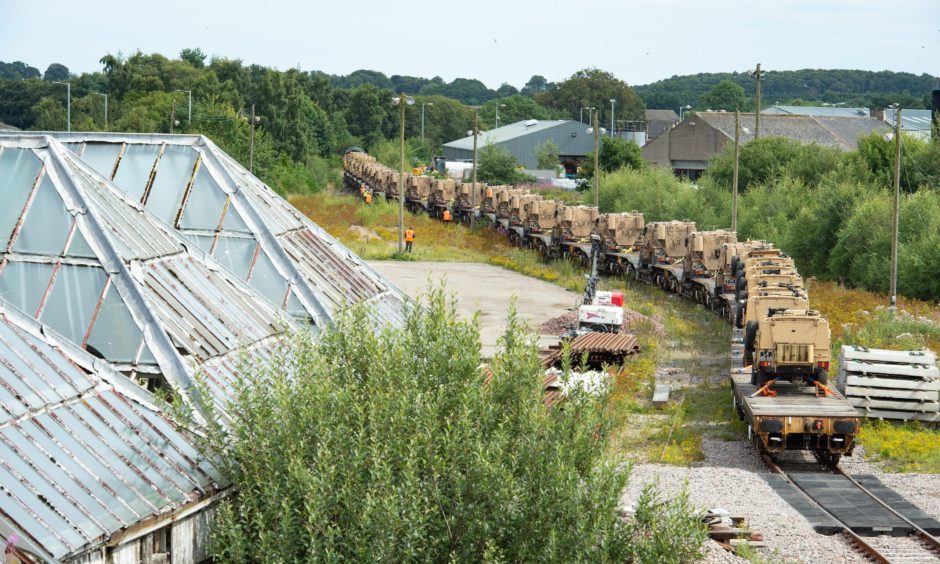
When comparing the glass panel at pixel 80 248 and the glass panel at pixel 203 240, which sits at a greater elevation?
the glass panel at pixel 80 248

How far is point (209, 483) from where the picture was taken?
14203 mm

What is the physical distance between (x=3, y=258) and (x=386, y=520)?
A: 8679 mm

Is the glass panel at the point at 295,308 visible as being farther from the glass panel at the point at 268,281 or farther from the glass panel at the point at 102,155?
the glass panel at the point at 102,155

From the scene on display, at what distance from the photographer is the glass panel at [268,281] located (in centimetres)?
2194

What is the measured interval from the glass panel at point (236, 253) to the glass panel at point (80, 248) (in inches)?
196

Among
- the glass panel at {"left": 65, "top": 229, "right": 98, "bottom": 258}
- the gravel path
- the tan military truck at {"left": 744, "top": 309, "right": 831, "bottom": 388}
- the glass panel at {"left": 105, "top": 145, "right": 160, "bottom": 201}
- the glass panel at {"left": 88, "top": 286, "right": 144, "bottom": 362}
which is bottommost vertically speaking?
the gravel path

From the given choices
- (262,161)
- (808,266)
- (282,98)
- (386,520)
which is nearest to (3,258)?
(386,520)

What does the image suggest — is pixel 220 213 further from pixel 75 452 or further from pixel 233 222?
pixel 75 452

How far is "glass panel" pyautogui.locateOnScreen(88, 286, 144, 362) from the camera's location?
53.7ft

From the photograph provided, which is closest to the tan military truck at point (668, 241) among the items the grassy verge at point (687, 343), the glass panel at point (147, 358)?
the grassy verge at point (687, 343)

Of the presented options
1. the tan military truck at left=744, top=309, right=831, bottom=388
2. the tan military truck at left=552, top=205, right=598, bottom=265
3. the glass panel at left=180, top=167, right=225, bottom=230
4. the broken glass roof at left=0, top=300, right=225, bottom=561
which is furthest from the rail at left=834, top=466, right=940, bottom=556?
the tan military truck at left=552, top=205, right=598, bottom=265

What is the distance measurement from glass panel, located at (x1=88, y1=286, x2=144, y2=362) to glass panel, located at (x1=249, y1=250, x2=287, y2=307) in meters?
5.16

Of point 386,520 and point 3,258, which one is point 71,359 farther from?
point 386,520

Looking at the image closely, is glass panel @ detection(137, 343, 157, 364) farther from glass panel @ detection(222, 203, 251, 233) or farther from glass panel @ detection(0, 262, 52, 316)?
glass panel @ detection(222, 203, 251, 233)
